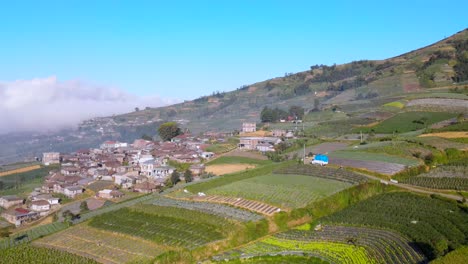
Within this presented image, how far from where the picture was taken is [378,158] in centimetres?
4153

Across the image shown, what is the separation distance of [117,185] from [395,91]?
→ 70.2m

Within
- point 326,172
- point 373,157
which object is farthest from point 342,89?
point 326,172

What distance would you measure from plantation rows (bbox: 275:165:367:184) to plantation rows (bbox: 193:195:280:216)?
9.17m

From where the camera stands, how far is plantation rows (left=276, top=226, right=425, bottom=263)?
21895mm

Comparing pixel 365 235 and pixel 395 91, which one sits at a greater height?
pixel 395 91

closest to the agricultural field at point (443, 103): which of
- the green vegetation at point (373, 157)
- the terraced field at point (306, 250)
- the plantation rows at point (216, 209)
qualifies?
the green vegetation at point (373, 157)

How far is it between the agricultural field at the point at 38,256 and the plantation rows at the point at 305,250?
903cm

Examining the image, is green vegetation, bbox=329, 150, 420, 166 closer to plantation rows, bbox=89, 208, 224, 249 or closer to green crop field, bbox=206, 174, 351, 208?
green crop field, bbox=206, 174, 351, 208

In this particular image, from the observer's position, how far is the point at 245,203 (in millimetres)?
33312

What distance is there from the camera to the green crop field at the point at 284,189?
109 feet

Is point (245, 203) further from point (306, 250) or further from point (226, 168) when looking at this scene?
point (226, 168)

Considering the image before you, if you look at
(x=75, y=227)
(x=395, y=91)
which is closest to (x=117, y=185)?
(x=75, y=227)

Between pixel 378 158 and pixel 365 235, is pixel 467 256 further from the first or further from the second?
pixel 378 158

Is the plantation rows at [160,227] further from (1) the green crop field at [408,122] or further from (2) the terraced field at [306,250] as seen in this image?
(1) the green crop field at [408,122]
